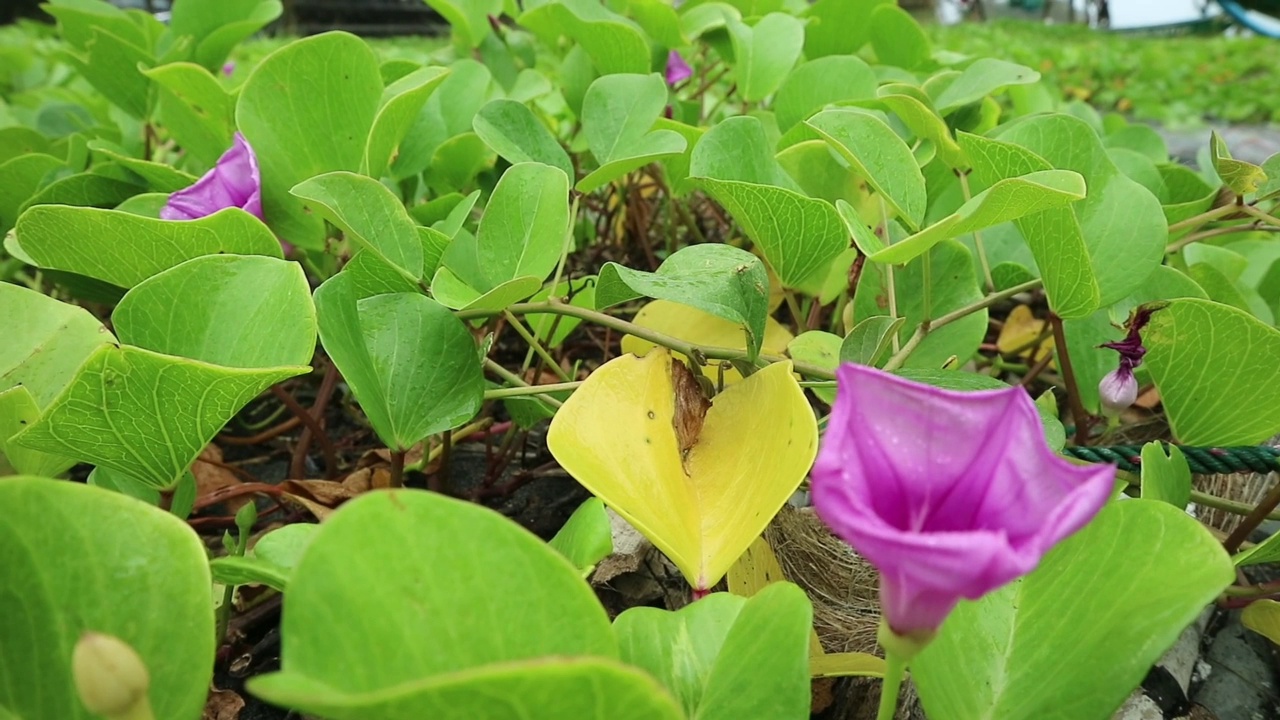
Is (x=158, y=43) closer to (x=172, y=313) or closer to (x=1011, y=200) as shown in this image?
(x=172, y=313)

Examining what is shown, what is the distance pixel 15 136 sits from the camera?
2.97ft

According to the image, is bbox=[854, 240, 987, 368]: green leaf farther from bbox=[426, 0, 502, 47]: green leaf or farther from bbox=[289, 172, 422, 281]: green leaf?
bbox=[426, 0, 502, 47]: green leaf

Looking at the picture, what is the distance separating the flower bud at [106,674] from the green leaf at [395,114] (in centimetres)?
40

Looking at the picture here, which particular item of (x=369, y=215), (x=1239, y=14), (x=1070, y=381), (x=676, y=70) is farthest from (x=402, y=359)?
(x=1239, y=14)

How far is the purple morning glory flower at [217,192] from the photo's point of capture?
61cm

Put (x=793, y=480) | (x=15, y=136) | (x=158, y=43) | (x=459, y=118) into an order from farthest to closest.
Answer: (x=158, y=43) → (x=15, y=136) → (x=459, y=118) → (x=793, y=480)

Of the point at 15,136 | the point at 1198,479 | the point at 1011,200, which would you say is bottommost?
the point at 1198,479

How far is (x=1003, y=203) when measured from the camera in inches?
16.0

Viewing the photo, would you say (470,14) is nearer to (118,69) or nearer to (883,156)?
(118,69)

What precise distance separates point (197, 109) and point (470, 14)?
338 millimetres

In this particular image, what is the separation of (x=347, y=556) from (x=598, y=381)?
0.69 feet

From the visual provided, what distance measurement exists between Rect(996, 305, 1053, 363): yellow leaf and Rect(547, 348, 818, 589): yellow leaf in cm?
46

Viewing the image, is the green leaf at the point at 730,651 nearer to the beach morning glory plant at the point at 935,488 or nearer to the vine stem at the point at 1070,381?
the beach morning glory plant at the point at 935,488

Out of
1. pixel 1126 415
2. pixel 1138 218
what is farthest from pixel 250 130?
pixel 1126 415
